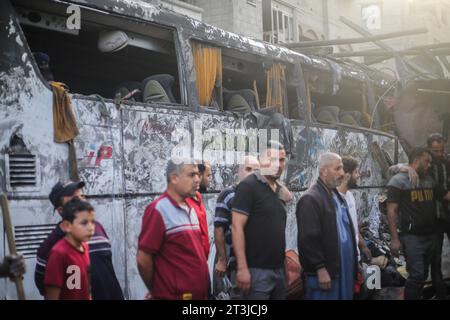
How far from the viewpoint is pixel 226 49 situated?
6.86 metres

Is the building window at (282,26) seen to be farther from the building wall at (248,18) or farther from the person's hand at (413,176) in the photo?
the person's hand at (413,176)

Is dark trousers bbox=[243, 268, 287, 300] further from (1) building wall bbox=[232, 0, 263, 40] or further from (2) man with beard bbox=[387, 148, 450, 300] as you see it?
(1) building wall bbox=[232, 0, 263, 40]

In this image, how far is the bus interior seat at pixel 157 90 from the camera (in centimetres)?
580

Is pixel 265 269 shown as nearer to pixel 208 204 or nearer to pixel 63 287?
pixel 63 287

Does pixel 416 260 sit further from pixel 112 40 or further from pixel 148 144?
pixel 112 40

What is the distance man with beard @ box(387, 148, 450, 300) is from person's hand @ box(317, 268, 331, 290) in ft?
6.68

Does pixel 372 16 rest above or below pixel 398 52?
above

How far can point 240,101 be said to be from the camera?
23.1ft

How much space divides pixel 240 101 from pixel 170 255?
3.61m

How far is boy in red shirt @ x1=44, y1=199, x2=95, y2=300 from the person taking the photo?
11.6 ft

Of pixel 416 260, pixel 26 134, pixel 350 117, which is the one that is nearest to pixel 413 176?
pixel 416 260

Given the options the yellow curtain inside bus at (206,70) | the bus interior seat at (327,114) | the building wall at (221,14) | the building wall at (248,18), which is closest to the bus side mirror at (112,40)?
the yellow curtain inside bus at (206,70)

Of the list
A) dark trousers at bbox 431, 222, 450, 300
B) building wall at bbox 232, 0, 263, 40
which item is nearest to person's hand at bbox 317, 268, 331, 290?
dark trousers at bbox 431, 222, 450, 300

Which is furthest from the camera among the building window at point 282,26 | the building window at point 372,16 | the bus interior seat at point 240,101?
the building window at point 372,16
